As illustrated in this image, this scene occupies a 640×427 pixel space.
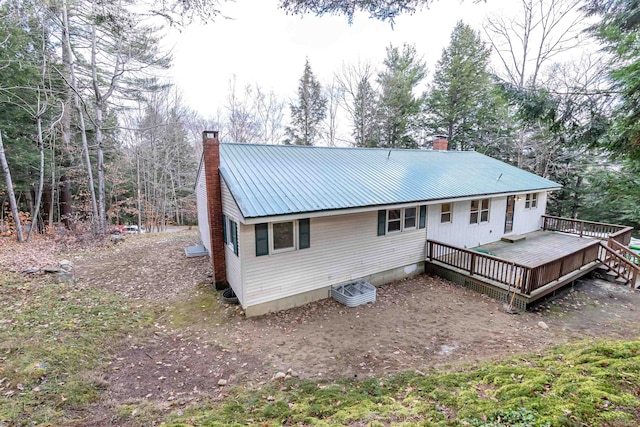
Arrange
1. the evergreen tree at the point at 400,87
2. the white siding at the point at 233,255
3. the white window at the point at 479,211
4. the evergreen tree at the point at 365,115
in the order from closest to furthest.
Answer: the white siding at the point at 233,255, the white window at the point at 479,211, the evergreen tree at the point at 400,87, the evergreen tree at the point at 365,115

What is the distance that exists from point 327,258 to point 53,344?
19.9 ft

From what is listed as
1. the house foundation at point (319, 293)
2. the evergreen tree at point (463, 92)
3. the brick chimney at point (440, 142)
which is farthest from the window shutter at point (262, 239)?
the evergreen tree at point (463, 92)

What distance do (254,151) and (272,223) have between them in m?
3.82

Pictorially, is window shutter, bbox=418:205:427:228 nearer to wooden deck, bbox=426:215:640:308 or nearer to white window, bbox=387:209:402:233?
wooden deck, bbox=426:215:640:308

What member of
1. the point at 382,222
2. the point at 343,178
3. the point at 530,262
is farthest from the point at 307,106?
the point at 530,262

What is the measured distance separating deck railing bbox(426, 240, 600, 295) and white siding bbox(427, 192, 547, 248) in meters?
0.78

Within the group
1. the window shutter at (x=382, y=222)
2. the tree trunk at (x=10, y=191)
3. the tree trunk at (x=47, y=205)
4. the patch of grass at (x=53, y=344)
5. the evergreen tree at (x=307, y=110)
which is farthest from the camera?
the evergreen tree at (x=307, y=110)

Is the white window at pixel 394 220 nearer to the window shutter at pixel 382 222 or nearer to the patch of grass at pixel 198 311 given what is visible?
the window shutter at pixel 382 222

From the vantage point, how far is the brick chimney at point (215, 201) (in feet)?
26.7

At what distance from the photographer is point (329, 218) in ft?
26.6

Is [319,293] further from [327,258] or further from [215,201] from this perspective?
[215,201]

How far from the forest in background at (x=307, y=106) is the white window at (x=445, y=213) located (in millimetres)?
3799

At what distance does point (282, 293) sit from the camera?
25.0ft

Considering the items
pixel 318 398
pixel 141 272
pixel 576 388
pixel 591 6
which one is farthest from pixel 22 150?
pixel 591 6
